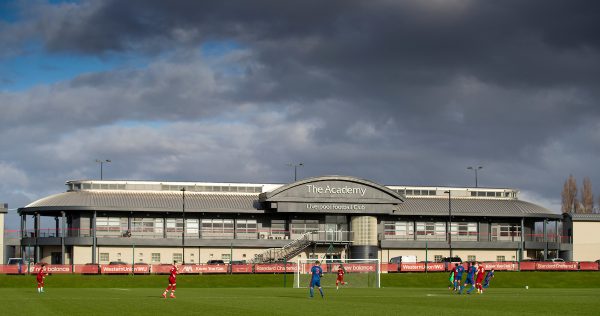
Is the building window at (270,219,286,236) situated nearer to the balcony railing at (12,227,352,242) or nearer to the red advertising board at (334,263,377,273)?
the balcony railing at (12,227,352,242)

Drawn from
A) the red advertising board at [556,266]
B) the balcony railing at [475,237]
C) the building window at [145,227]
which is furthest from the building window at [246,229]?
the red advertising board at [556,266]

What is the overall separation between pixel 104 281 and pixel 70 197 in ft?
85.8

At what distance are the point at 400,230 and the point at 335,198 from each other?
10286 mm

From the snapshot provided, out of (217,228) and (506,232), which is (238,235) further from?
(506,232)

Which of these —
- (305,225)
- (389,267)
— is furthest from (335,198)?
(389,267)

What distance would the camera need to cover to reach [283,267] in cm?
8844

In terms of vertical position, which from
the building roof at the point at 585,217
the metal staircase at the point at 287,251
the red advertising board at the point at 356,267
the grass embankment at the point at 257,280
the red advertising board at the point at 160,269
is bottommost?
the grass embankment at the point at 257,280

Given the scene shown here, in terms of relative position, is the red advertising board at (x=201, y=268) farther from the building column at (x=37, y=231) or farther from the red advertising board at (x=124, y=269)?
the building column at (x=37, y=231)

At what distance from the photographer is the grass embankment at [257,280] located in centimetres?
7975

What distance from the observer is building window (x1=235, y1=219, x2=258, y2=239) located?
106m

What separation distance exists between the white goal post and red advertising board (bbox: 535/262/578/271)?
20.0 meters

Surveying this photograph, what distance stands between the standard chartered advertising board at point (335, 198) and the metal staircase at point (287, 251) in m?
3.56

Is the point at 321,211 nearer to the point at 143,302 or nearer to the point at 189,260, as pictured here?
the point at 189,260

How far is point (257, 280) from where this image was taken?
275 feet
